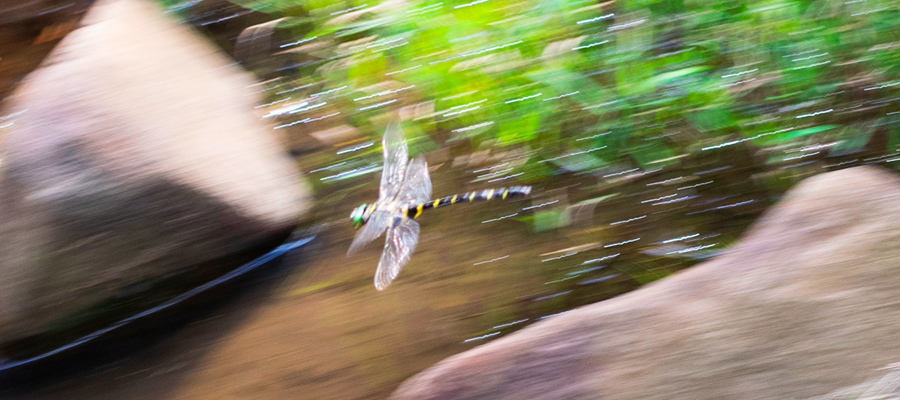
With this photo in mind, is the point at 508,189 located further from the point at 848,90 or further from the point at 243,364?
the point at 848,90

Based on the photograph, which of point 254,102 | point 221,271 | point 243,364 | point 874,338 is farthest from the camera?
point 254,102

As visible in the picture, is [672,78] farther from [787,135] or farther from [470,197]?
[470,197]

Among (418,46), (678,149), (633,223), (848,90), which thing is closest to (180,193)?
(418,46)

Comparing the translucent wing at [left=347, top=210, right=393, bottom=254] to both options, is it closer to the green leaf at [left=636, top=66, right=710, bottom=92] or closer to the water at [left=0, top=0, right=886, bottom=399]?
the water at [left=0, top=0, right=886, bottom=399]

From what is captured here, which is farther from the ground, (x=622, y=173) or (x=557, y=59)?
(x=557, y=59)

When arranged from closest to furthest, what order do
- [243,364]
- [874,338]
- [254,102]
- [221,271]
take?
[874,338] < [243,364] < [221,271] < [254,102]

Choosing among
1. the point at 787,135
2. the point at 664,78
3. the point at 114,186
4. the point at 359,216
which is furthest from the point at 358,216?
the point at 787,135

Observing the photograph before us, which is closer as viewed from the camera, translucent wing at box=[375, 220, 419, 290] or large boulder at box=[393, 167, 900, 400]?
large boulder at box=[393, 167, 900, 400]

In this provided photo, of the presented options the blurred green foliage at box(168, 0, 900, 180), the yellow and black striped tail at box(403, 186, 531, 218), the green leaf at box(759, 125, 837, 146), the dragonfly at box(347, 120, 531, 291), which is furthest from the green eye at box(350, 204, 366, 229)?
the green leaf at box(759, 125, 837, 146)
